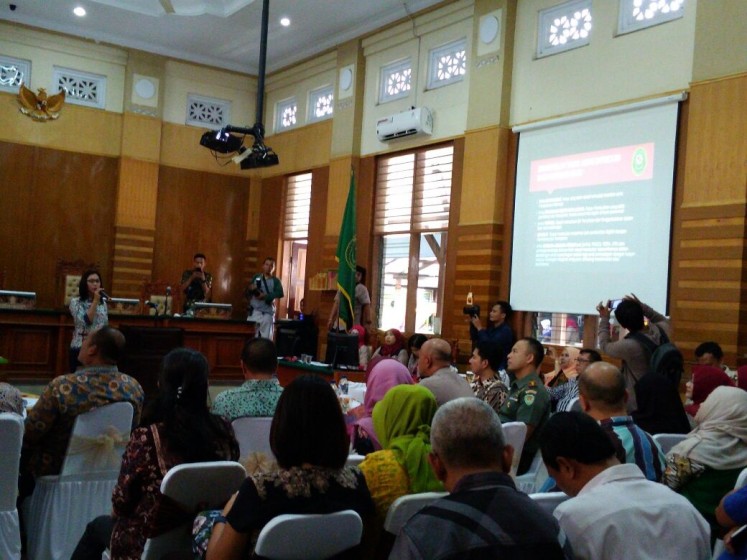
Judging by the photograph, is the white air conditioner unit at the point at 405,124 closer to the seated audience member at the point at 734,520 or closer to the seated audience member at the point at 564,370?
the seated audience member at the point at 564,370

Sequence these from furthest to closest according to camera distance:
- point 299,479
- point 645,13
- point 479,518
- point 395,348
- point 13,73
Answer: point 13,73 → point 395,348 → point 645,13 → point 299,479 → point 479,518

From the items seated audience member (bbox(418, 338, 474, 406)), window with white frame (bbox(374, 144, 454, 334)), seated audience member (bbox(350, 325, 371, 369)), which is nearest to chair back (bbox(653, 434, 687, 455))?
seated audience member (bbox(418, 338, 474, 406))

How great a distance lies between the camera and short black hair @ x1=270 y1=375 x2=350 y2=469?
1.77 m

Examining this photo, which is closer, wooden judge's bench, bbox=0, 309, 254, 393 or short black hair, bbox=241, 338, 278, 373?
short black hair, bbox=241, 338, 278, 373

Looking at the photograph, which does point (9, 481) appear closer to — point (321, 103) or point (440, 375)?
point (440, 375)

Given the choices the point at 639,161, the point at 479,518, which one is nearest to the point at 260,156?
the point at 639,161

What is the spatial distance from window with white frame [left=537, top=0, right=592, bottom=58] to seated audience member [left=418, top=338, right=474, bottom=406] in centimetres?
498

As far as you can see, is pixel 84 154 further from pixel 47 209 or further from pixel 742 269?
pixel 742 269

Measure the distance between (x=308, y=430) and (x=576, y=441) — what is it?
25.7 inches

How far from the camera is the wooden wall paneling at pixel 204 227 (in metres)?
11.8

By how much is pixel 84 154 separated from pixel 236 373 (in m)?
4.55

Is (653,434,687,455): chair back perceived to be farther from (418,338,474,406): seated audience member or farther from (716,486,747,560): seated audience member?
A: (716,486,747,560): seated audience member

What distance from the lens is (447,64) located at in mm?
9078

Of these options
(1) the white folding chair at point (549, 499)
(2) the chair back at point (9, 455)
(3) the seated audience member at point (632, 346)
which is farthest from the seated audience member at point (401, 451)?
(3) the seated audience member at point (632, 346)
